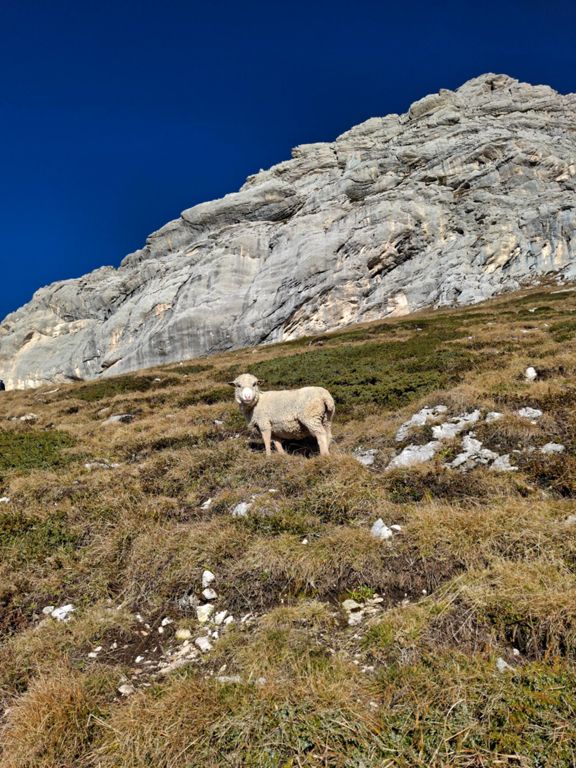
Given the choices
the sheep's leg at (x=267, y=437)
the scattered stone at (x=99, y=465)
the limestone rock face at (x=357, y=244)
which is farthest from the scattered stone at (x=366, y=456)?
the limestone rock face at (x=357, y=244)

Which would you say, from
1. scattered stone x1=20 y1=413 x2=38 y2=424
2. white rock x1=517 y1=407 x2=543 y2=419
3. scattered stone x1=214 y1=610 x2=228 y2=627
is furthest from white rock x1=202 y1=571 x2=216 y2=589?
scattered stone x1=20 y1=413 x2=38 y2=424

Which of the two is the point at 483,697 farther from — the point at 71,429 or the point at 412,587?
the point at 71,429

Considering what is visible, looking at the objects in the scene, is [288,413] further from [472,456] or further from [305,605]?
[305,605]

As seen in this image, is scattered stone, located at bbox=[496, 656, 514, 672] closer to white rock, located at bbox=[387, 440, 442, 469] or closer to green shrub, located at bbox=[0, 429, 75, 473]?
white rock, located at bbox=[387, 440, 442, 469]

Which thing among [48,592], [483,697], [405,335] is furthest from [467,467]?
[405,335]

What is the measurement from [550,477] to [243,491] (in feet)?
16.5

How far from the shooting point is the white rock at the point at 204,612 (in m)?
5.09

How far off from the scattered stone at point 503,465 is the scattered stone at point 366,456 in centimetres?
227

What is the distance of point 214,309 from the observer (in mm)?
77000

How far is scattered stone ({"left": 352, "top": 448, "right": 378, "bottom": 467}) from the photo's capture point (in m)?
8.84

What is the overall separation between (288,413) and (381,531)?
425 centimetres

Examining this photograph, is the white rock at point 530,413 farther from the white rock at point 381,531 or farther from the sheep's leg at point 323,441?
the white rock at point 381,531

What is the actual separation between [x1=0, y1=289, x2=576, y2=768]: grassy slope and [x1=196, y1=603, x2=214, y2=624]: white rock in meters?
0.13

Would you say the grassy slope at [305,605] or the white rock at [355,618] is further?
the white rock at [355,618]
